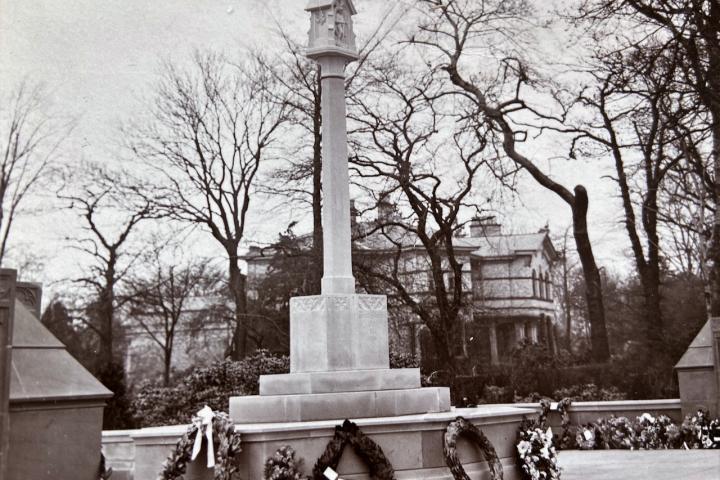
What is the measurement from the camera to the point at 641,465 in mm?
11883

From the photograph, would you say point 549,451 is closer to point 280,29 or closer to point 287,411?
point 287,411

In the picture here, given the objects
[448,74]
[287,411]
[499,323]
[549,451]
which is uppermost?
[448,74]

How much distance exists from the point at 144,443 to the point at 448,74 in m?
22.9

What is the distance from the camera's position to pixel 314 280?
77.5ft

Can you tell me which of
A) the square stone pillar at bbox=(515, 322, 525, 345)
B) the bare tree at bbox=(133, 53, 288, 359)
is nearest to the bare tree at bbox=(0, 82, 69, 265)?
the bare tree at bbox=(133, 53, 288, 359)

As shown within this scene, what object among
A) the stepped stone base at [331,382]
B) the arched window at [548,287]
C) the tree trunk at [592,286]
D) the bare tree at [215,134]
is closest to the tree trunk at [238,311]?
the bare tree at [215,134]

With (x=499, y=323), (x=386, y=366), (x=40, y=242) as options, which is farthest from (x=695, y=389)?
(x=499, y=323)

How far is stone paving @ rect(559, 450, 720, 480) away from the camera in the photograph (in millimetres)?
10375

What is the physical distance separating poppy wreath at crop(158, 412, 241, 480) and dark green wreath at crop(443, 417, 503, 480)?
8.01ft

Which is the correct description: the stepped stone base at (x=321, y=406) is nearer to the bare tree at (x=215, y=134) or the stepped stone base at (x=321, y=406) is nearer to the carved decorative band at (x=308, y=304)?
the carved decorative band at (x=308, y=304)

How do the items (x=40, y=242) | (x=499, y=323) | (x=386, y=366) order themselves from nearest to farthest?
(x=386, y=366)
(x=40, y=242)
(x=499, y=323)

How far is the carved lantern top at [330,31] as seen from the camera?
11391 millimetres

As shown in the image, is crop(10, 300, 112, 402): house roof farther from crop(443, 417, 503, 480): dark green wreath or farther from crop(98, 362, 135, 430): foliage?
crop(98, 362, 135, 430): foliage

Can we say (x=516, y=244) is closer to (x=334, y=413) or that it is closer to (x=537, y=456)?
(x=537, y=456)
